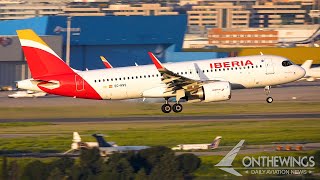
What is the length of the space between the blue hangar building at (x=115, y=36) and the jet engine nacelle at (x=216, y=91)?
178 feet

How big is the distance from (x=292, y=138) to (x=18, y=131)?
1902cm

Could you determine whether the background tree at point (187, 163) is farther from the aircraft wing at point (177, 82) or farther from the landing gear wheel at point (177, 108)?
the landing gear wheel at point (177, 108)

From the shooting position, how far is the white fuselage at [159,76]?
68.1 m

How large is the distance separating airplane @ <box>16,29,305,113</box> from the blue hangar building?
5140 cm

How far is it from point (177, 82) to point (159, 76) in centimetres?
178

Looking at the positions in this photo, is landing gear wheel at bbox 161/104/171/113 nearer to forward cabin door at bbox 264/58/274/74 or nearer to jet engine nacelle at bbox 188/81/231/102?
jet engine nacelle at bbox 188/81/231/102

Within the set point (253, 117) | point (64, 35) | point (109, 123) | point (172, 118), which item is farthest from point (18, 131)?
point (64, 35)

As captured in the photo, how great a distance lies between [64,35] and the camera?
407 feet

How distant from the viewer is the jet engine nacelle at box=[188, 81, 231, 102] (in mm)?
66750

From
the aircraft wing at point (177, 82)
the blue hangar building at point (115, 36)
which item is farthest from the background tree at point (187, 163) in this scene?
the blue hangar building at point (115, 36)

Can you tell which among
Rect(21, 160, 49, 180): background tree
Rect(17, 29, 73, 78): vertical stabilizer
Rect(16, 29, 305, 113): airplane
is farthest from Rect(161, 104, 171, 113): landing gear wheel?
Rect(21, 160, 49, 180): background tree

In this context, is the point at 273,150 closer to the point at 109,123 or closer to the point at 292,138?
the point at 292,138

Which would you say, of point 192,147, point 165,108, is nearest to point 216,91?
point 165,108

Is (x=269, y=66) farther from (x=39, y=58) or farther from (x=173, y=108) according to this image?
(x=39, y=58)
